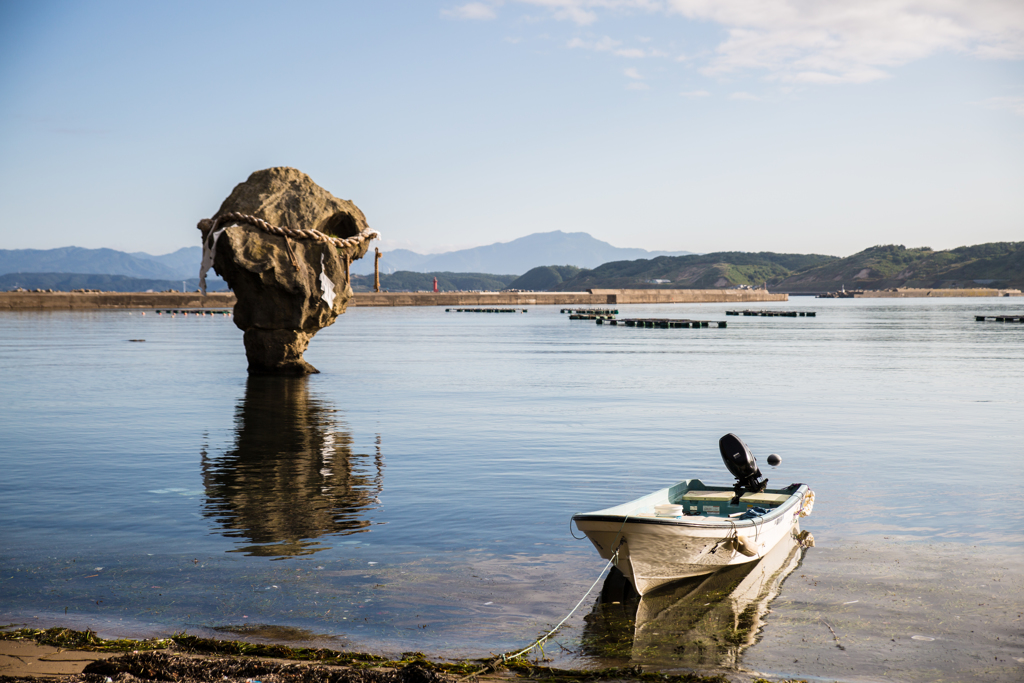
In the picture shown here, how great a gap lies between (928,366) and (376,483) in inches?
1312

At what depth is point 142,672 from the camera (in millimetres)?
A: 6453

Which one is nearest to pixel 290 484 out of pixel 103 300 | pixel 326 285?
pixel 326 285

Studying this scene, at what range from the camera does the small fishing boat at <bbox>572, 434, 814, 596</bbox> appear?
858 cm

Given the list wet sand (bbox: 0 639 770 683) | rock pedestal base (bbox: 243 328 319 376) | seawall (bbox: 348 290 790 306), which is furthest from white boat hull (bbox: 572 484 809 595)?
seawall (bbox: 348 290 790 306)

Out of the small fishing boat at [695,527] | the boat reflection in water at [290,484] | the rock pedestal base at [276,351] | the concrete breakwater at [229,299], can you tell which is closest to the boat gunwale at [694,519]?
the small fishing boat at [695,527]

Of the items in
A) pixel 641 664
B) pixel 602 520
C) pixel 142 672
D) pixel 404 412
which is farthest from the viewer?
pixel 404 412

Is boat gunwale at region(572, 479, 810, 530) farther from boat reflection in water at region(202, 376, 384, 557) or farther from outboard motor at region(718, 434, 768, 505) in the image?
boat reflection in water at region(202, 376, 384, 557)

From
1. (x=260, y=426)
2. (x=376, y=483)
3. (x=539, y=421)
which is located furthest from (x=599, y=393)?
(x=376, y=483)

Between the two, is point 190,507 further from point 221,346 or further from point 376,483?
point 221,346

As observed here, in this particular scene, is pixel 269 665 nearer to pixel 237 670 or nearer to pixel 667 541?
pixel 237 670

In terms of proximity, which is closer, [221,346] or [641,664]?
[641,664]

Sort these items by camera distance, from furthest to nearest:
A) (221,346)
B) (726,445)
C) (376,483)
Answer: (221,346) < (376,483) < (726,445)

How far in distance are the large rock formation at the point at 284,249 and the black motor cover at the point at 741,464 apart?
18.6 meters

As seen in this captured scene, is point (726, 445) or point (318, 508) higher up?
point (726, 445)
